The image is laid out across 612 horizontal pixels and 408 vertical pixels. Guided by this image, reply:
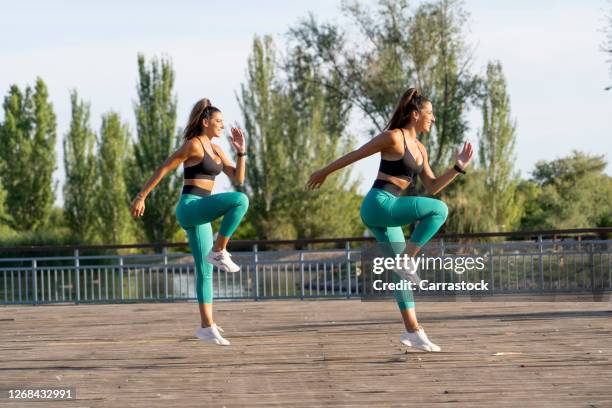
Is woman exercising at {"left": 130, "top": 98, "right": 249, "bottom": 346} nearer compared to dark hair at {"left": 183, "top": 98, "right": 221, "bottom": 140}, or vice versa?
woman exercising at {"left": 130, "top": 98, "right": 249, "bottom": 346}

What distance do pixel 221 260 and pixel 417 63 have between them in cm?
3654

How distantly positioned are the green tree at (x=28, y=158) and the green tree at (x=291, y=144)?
11805 millimetres

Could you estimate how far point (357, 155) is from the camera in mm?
7223

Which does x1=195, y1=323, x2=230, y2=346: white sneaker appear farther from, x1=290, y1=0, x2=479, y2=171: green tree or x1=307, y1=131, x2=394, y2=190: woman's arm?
x1=290, y1=0, x2=479, y2=171: green tree

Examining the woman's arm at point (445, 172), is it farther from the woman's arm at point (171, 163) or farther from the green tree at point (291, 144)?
the green tree at point (291, 144)

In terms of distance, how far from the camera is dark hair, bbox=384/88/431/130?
7605 millimetres

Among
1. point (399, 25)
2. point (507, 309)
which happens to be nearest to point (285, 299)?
point (507, 309)

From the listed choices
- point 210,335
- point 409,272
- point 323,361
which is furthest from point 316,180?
point 210,335

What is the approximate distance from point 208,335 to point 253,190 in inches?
1696

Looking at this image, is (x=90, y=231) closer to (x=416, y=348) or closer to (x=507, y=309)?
(x=507, y=309)

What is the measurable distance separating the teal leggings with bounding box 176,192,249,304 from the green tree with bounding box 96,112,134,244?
4637cm

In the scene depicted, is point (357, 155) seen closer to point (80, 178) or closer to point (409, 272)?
point (409, 272)

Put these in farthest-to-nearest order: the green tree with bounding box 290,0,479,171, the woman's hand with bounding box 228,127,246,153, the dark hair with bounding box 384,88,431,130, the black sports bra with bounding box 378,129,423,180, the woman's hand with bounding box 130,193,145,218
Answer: the green tree with bounding box 290,0,479,171, the woman's hand with bounding box 228,127,246,153, the woman's hand with bounding box 130,193,145,218, the dark hair with bounding box 384,88,431,130, the black sports bra with bounding box 378,129,423,180

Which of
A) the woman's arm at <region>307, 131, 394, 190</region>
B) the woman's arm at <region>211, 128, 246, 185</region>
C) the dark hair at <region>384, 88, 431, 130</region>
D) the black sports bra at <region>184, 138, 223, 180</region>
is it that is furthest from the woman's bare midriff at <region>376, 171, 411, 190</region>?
the black sports bra at <region>184, 138, 223, 180</region>
